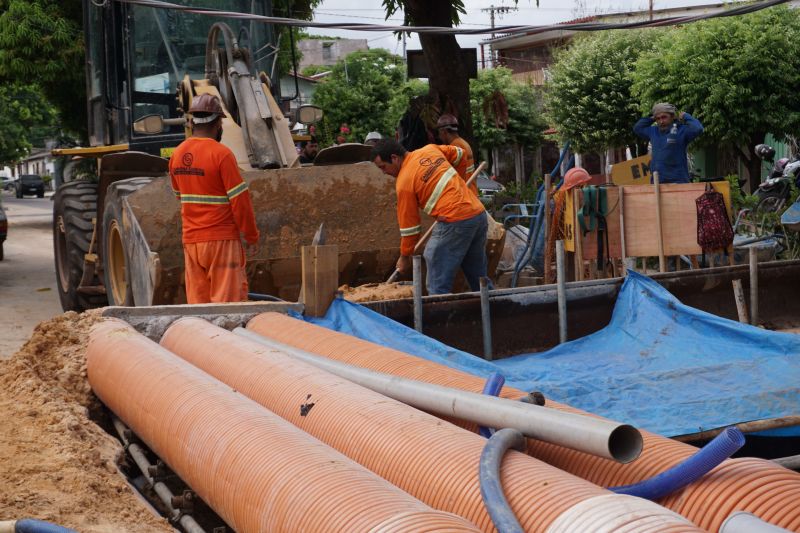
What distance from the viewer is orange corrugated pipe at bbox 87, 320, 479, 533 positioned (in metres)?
2.79

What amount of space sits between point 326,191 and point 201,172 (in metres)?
1.47

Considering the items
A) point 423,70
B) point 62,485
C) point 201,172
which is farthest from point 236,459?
point 423,70

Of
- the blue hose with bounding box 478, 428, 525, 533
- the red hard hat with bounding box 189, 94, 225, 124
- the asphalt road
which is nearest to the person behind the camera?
the blue hose with bounding box 478, 428, 525, 533

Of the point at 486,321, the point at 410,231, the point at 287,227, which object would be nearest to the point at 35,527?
the point at 486,321

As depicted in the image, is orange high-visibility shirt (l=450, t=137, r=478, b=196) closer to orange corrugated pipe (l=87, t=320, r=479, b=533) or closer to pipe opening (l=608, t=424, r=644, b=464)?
orange corrugated pipe (l=87, t=320, r=479, b=533)

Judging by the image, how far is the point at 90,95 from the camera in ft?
34.8

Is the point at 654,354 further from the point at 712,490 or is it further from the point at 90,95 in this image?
the point at 90,95

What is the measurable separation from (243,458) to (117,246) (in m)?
6.29

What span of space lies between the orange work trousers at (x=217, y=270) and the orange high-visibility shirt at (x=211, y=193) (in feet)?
0.22

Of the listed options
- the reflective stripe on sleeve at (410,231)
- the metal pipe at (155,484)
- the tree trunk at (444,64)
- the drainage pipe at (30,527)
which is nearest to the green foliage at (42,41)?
the tree trunk at (444,64)

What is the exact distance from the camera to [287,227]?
8305mm

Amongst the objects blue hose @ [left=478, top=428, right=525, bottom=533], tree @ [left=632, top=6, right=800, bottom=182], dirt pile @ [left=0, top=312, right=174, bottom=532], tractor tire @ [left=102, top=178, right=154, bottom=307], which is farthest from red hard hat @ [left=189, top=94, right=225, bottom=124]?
tree @ [left=632, top=6, right=800, bottom=182]

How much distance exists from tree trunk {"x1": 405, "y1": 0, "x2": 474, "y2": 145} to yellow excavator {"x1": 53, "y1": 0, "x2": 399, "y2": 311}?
3.05 meters

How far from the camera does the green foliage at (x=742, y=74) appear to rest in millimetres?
18594
